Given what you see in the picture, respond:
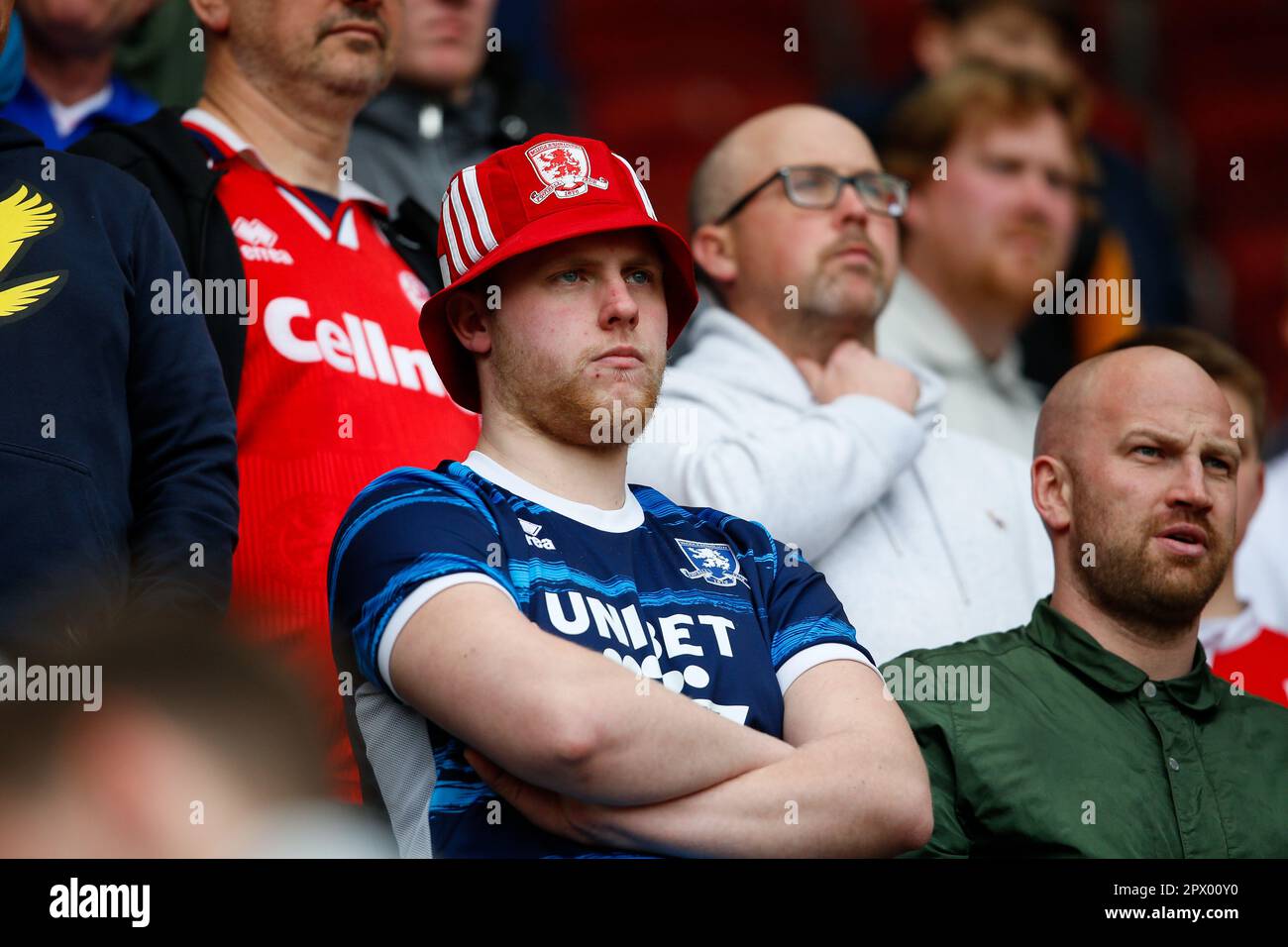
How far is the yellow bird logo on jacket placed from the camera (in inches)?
107

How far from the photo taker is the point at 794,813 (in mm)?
2330

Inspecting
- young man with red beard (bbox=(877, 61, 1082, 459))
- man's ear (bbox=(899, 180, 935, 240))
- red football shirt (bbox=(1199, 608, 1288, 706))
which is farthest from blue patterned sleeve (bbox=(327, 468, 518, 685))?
man's ear (bbox=(899, 180, 935, 240))

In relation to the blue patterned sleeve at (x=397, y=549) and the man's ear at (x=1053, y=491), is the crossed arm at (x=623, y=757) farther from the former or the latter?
the man's ear at (x=1053, y=491)

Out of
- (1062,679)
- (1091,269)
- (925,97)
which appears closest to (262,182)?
(1062,679)

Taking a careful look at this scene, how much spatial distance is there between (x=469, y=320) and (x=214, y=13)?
3.58 feet

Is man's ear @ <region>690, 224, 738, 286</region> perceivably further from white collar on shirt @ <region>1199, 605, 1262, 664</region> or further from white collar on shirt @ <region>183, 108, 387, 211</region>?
white collar on shirt @ <region>1199, 605, 1262, 664</region>

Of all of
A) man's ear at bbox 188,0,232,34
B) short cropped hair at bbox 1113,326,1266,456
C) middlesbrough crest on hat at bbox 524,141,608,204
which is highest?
man's ear at bbox 188,0,232,34

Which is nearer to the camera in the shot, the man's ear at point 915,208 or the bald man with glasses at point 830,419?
the bald man with glasses at point 830,419

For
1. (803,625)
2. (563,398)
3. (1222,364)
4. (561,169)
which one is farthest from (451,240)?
(1222,364)

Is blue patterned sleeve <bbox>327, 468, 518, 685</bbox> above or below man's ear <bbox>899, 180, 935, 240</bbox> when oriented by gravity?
below

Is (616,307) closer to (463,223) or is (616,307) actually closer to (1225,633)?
(463,223)

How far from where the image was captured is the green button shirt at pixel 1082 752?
2.79 meters

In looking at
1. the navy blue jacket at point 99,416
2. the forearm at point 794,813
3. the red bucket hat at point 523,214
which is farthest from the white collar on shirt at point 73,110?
the forearm at point 794,813
